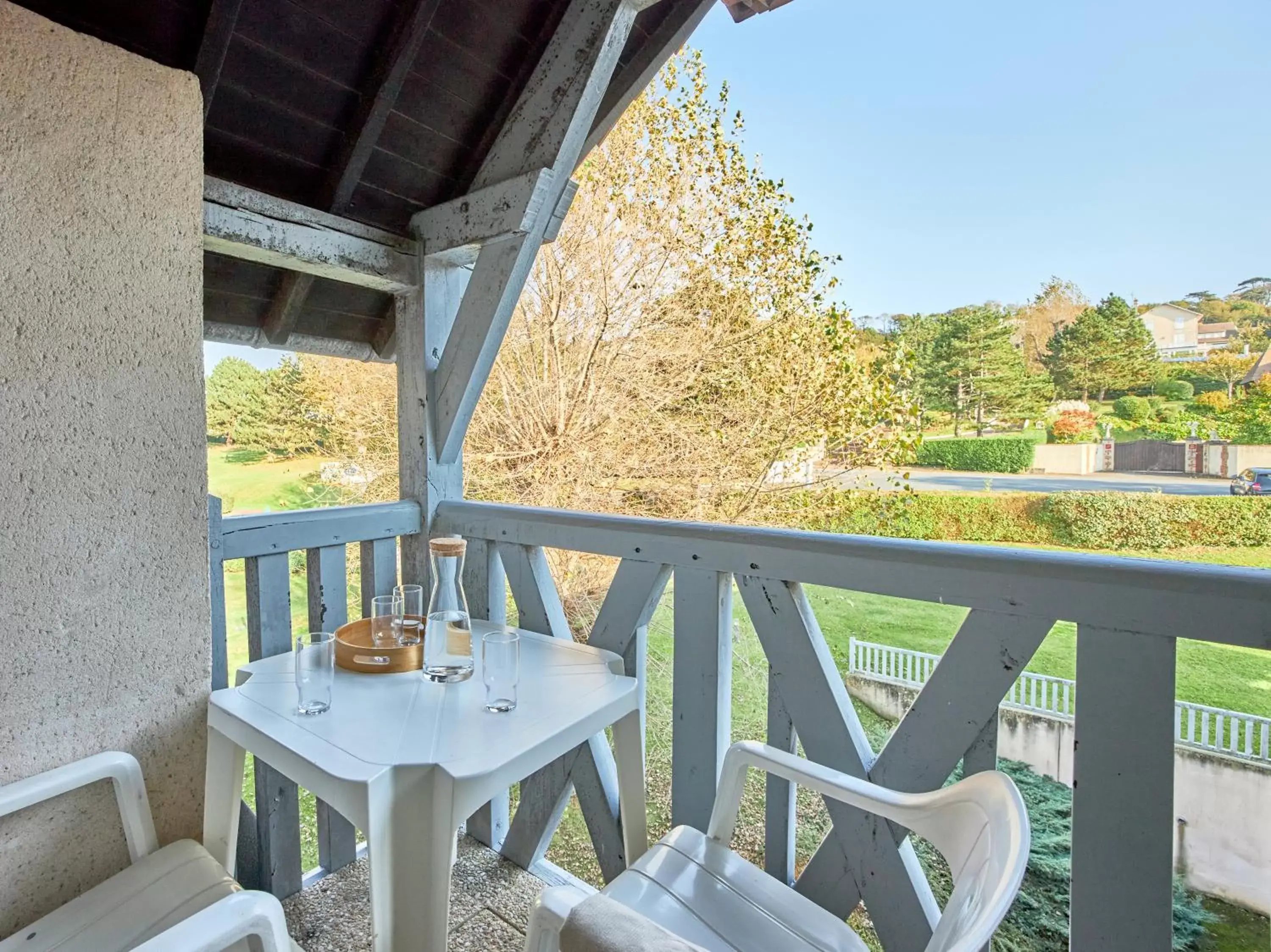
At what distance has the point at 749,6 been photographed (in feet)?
5.38

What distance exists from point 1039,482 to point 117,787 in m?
7.35

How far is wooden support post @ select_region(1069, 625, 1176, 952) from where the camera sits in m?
0.92

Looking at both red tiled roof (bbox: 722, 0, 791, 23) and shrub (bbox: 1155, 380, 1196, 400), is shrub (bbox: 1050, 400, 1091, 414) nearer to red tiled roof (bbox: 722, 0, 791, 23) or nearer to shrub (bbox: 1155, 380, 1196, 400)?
shrub (bbox: 1155, 380, 1196, 400)

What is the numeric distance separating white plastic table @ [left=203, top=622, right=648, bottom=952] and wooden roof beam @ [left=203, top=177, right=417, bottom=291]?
3.50ft

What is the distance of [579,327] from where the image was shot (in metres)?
5.68

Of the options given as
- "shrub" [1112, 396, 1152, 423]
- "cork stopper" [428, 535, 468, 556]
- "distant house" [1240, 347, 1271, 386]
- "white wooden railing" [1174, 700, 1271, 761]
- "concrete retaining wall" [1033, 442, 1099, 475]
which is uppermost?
"distant house" [1240, 347, 1271, 386]

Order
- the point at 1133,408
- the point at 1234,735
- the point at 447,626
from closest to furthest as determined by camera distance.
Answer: the point at 447,626
the point at 1234,735
the point at 1133,408

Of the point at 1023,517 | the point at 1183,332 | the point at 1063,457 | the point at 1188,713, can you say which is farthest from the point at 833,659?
the point at 1183,332

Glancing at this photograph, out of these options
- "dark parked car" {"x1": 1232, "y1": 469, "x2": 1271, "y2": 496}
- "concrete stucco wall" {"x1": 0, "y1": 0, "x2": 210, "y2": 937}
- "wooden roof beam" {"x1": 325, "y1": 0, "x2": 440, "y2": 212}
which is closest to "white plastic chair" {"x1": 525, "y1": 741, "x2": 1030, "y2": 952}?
"concrete stucco wall" {"x1": 0, "y1": 0, "x2": 210, "y2": 937}

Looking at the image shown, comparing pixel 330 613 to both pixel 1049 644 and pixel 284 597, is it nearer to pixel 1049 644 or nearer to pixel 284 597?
pixel 284 597

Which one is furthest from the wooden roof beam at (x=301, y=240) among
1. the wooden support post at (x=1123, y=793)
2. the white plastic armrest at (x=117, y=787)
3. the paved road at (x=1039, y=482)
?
the paved road at (x=1039, y=482)

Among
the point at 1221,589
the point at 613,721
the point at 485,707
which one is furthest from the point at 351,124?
the point at 1221,589

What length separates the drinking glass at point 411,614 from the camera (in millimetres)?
1550

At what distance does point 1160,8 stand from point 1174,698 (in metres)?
9.13
